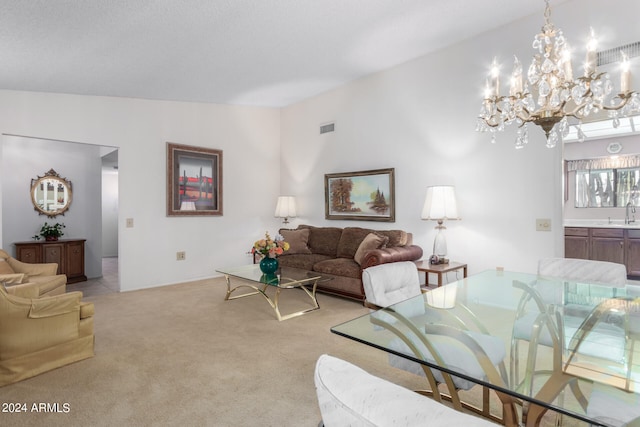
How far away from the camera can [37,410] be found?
205cm

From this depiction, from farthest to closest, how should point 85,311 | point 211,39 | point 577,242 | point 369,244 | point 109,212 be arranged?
point 109,212 → point 577,242 → point 369,244 → point 211,39 → point 85,311

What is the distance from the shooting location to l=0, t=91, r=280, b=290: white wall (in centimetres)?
445

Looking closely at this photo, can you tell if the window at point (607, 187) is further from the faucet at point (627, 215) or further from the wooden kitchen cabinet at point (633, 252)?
the wooden kitchen cabinet at point (633, 252)

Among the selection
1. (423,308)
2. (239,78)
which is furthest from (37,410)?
(239,78)

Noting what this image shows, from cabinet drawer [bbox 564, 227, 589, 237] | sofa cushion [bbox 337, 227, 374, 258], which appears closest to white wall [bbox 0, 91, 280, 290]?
sofa cushion [bbox 337, 227, 374, 258]

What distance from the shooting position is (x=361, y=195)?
17.9 ft

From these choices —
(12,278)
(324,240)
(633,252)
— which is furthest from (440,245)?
(12,278)

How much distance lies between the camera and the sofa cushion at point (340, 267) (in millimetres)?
4348

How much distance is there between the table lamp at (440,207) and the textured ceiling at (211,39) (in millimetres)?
1857

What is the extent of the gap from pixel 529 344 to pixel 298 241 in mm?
4295

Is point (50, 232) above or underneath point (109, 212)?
underneath

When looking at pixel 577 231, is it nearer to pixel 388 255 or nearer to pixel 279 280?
pixel 388 255

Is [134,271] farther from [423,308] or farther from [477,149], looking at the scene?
[477,149]

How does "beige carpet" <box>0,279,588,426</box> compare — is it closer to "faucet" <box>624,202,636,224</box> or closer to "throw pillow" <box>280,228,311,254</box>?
"throw pillow" <box>280,228,311,254</box>
